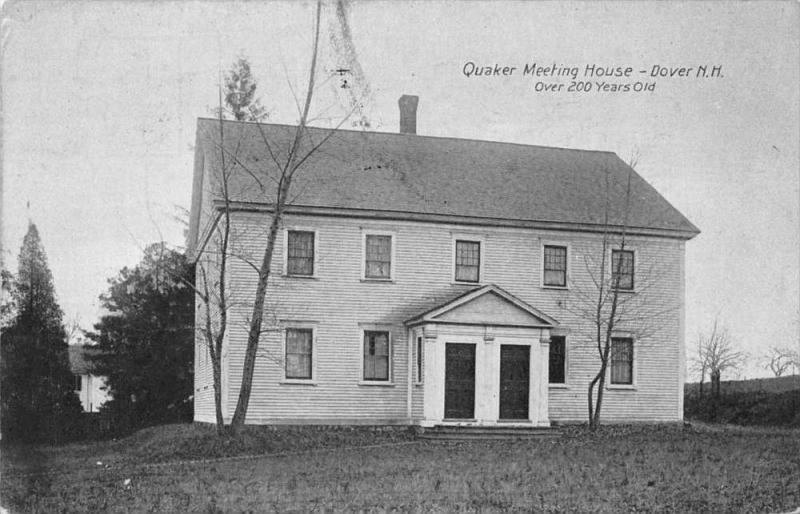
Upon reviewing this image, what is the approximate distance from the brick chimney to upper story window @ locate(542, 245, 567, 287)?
5969mm

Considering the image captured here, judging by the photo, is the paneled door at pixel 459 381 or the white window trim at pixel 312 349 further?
the paneled door at pixel 459 381

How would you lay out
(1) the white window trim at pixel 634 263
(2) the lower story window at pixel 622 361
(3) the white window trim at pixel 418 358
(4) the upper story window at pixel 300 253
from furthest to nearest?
(2) the lower story window at pixel 622 361
(1) the white window trim at pixel 634 263
(3) the white window trim at pixel 418 358
(4) the upper story window at pixel 300 253

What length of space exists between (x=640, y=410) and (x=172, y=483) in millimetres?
16101

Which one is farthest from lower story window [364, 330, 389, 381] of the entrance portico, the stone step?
the stone step

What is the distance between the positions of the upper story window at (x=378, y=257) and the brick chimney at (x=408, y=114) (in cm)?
520

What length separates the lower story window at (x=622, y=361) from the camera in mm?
29062

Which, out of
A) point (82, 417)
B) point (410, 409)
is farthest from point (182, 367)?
point (410, 409)

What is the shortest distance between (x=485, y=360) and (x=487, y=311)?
51.1 inches

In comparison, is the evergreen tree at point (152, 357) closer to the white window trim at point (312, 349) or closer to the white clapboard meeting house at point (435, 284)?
the white clapboard meeting house at point (435, 284)

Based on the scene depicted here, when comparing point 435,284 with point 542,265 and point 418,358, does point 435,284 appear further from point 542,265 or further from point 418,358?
point 542,265

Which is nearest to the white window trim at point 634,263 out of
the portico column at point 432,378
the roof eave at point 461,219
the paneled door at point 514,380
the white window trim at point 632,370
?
the roof eave at point 461,219

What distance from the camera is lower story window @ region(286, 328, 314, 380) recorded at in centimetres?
2644

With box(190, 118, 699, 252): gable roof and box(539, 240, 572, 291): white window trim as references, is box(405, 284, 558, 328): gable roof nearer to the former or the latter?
box(539, 240, 572, 291): white window trim

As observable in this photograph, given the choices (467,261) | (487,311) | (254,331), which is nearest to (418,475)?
(254,331)
